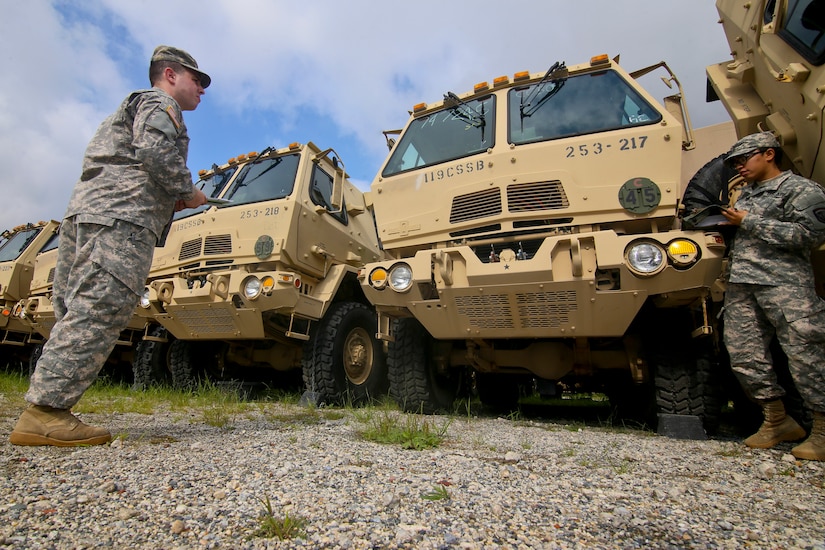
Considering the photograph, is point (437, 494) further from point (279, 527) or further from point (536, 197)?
point (536, 197)

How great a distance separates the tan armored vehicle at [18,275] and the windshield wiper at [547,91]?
784cm

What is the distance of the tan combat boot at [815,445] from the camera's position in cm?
229

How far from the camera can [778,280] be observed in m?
2.54

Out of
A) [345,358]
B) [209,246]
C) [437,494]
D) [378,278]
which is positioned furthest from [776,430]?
[209,246]

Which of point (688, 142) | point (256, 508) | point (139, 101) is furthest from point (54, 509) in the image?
point (688, 142)

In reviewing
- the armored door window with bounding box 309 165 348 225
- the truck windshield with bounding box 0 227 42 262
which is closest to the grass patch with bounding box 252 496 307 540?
the armored door window with bounding box 309 165 348 225

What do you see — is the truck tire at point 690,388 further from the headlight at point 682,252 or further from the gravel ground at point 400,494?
the headlight at point 682,252

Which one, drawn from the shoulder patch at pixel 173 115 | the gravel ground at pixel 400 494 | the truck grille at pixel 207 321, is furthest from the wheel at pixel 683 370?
the truck grille at pixel 207 321

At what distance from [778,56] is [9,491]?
4.28m

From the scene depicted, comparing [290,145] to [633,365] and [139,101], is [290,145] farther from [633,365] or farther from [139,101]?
[633,365]

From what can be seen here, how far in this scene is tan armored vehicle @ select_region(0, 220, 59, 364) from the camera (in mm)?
7590

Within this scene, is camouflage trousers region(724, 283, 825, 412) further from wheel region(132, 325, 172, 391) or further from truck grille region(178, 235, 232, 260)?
wheel region(132, 325, 172, 391)

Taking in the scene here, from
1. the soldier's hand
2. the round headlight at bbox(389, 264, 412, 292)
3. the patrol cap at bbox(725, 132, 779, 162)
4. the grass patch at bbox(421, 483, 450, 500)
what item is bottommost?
the grass patch at bbox(421, 483, 450, 500)

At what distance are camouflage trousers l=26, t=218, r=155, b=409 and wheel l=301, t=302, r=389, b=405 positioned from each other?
2.35 meters
